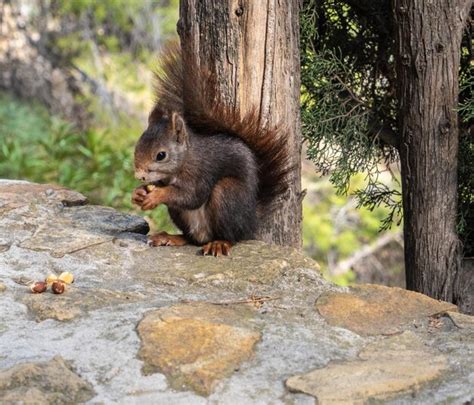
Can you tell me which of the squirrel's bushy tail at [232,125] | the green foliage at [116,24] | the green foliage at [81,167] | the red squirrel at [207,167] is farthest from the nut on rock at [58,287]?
the green foliage at [116,24]

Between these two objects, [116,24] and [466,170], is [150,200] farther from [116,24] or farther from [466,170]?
[116,24]

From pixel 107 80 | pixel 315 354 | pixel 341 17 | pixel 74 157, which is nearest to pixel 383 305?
pixel 315 354

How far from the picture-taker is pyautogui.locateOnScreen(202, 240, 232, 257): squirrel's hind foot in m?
3.51

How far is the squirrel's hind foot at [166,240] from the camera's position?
12.0ft

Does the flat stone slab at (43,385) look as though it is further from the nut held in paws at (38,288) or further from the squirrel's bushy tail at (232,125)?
the squirrel's bushy tail at (232,125)

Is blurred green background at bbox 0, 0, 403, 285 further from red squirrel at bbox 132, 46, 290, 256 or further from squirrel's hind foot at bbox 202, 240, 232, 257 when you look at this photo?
squirrel's hind foot at bbox 202, 240, 232, 257

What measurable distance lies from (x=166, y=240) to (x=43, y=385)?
5.03 feet

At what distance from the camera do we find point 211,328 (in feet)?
8.45

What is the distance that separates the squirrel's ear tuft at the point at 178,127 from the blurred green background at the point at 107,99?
336 cm

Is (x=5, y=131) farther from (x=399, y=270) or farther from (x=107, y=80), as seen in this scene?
(x=399, y=270)

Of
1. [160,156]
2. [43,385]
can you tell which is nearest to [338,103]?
[160,156]

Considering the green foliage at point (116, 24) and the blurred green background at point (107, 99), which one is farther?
the green foliage at point (116, 24)

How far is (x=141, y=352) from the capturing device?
2420 mm

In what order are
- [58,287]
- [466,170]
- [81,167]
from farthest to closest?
[81,167]
[466,170]
[58,287]
